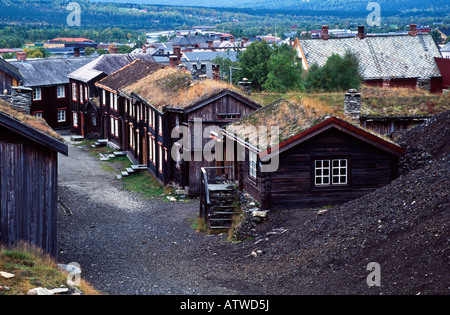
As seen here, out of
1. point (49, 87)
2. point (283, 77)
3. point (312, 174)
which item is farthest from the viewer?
point (49, 87)

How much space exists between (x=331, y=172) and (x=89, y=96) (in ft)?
110

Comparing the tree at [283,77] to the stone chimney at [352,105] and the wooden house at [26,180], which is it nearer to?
the stone chimney at [352,105]

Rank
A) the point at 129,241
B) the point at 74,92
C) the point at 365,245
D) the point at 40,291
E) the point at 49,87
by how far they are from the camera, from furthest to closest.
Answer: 1. the point at 49,87
2. the point at 74,92
3. the point at 129,241
4. the point at 365,245
5. the point at 40,291

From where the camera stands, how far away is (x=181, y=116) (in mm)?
33125

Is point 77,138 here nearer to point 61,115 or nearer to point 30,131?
point 61,115

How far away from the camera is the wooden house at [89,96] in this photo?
172 ft

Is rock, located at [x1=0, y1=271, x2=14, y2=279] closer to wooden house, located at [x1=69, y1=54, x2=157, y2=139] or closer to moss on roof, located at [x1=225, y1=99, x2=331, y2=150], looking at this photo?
moss on roof, located at [x1=225, y1=99, x2=331, y2=150]

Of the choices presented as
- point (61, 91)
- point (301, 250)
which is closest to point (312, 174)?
point (301, 250)

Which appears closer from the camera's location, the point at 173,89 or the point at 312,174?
the point at 312,174

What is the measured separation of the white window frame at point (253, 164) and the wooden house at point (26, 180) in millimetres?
7894
